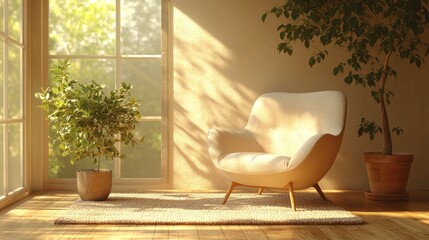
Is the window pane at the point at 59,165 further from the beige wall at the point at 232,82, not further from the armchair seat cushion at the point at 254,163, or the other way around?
the armchair seat cushion at the point at 254,163


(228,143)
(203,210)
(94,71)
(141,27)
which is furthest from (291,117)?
(94,71)

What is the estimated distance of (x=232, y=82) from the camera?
5199 millimetres

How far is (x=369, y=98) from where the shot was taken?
5.21 metres

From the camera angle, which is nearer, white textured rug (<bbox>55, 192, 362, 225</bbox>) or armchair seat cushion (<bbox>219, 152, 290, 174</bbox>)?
white textured rug (<bbox>55, 192, 362, 225</bbox>)

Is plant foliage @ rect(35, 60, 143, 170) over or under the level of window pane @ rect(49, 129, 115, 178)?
over

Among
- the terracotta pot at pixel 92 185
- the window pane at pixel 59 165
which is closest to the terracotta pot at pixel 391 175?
the terracotta pot at pixel 92 185

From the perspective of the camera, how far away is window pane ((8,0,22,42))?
14.7 feet

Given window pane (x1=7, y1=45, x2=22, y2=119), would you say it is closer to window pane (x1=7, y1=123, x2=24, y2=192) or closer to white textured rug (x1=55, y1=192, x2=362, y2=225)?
window pane (x1=7, y1=123, x2=24, y2=192)

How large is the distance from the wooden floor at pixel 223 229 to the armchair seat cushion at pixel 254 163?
51 cm

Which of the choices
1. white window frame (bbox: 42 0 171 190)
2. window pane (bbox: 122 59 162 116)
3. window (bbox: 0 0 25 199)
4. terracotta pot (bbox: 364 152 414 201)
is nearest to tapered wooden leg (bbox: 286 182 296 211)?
terracotta pot (bbox: 364 152 414 201)

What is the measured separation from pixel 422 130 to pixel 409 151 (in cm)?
19

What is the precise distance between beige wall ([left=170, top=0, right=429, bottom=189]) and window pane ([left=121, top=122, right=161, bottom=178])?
0.13m

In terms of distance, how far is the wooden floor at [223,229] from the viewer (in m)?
3.32

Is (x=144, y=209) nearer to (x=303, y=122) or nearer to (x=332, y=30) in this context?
(x=303, y=122)
